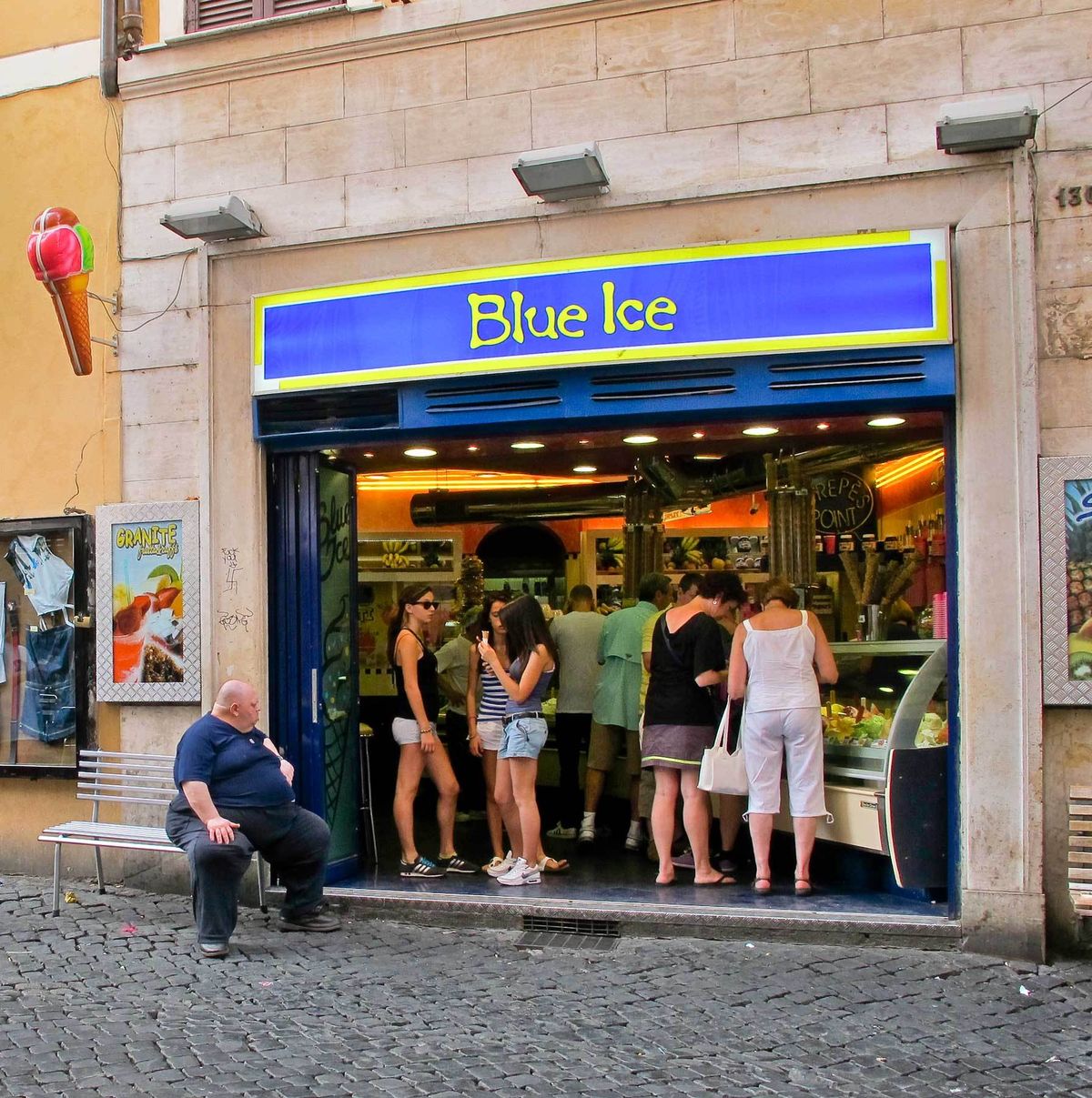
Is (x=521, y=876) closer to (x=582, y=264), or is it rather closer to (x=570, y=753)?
(x=570, y=753)

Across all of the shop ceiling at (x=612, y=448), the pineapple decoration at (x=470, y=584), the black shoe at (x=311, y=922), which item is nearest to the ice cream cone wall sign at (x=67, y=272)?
the shop ceiling at (x=612, y=448)

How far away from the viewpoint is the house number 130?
619 centimetres

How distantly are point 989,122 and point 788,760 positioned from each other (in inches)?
133

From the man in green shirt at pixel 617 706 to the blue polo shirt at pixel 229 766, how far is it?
98.6 inches

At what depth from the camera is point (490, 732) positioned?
7809 millimetres

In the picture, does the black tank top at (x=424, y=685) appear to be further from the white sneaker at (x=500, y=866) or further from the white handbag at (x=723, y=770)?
the white handbag at (x=723, y=770)

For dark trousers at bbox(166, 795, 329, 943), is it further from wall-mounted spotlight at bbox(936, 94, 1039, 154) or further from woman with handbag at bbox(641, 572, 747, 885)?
wall-mounted spotlight at bbox(936, 94, 1039, 154)

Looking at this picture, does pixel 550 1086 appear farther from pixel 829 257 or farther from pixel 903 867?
pixel 829 257

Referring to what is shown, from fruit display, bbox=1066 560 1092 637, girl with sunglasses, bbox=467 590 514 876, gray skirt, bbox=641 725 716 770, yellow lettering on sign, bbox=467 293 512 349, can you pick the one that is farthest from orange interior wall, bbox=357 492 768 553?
fruit display, bbox=1066 560 1092 637

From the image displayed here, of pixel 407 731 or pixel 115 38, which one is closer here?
pixel 407 731

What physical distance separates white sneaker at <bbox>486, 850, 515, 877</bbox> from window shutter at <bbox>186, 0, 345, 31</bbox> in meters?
5.28

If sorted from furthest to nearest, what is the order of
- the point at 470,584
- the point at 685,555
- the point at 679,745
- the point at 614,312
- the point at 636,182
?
1. the point at 470,584
2. the point at 685,555
3. the point at 679,745
4. the point at 636,182
5. the point at 614,312

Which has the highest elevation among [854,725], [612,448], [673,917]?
[612,448]

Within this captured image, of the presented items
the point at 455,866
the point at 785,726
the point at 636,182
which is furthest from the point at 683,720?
the point at 636,182
